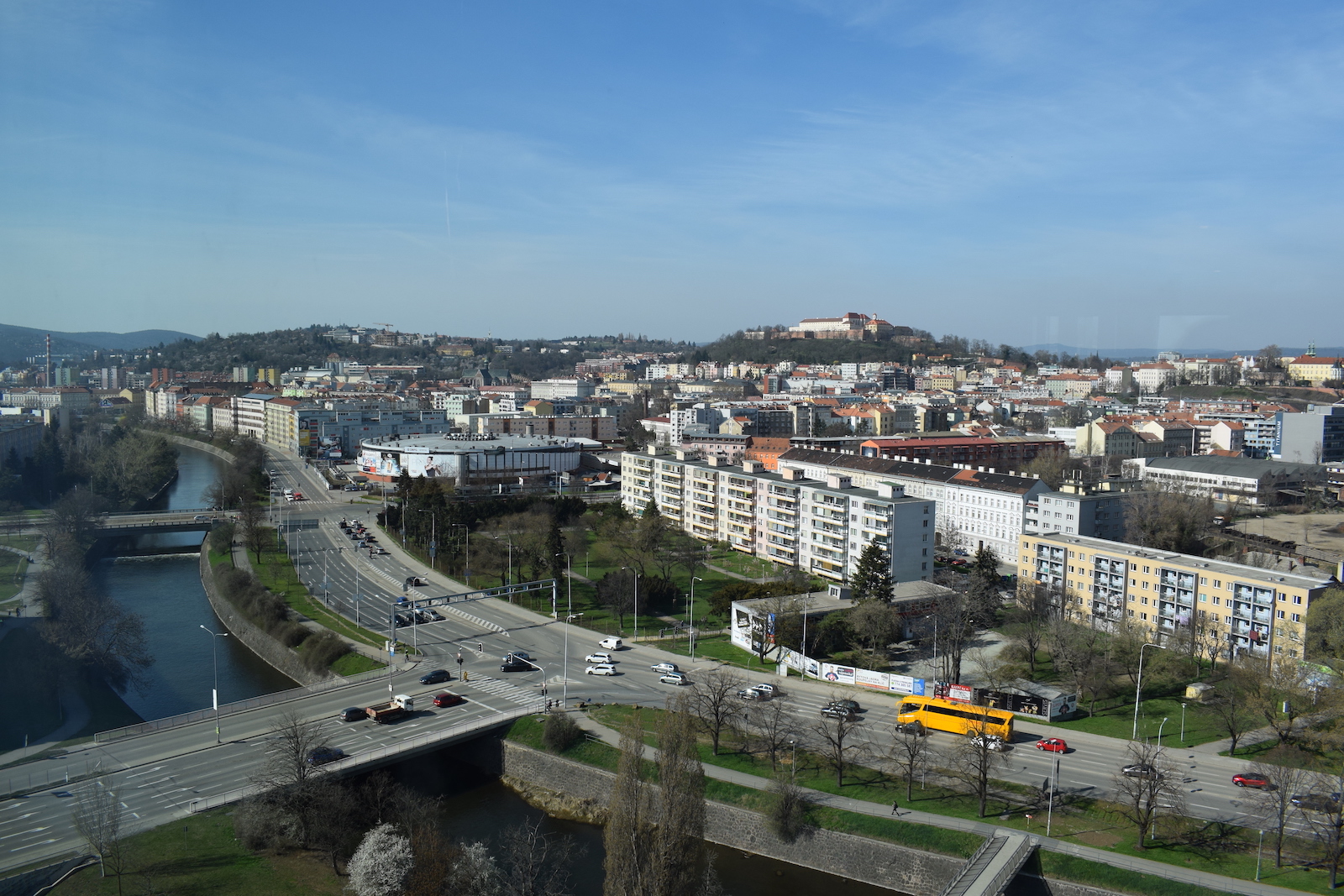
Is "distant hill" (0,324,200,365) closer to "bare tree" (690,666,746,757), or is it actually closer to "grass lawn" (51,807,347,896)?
"grass lawn" (51,807,347,896)

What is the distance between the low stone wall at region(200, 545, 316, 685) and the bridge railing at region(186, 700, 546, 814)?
402cm

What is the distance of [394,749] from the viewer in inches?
438

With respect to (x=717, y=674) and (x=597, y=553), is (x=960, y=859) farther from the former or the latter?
(x=597, y=553)

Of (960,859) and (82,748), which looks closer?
(960,859)

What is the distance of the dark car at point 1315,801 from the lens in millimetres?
9250

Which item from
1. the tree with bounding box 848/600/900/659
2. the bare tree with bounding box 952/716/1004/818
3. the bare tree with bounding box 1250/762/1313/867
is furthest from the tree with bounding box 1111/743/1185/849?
the tree with bounding box 848/600/900/659

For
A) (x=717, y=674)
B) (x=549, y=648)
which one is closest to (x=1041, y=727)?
(x=717, y=674)

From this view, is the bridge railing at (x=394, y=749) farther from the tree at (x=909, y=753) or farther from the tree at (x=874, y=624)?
the tree at (x=874, y=624)

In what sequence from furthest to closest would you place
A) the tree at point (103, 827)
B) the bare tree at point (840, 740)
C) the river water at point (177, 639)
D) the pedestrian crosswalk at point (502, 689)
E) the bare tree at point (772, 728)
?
the river water at point (177, 639) < the pedestrian crosswalk at point (502, 689) < the bare tree at point (772, 728) < the bare tree at point (840, 740) < the tree at point (103, 827)

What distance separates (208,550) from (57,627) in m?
9.44

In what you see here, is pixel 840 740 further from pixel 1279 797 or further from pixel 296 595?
pixel 296 595

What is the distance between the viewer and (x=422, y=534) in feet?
76.3

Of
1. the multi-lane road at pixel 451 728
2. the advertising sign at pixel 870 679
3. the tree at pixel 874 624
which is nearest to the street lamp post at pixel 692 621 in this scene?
the multi-lane road at pixel 451 728

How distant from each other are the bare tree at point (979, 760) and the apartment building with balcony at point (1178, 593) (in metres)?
5.75
